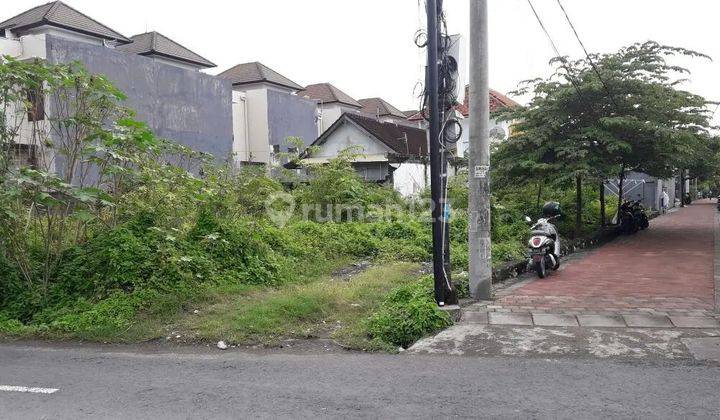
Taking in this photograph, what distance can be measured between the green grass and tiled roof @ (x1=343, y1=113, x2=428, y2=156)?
51.6 ft

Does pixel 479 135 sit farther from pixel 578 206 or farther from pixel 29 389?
pixel 578 206

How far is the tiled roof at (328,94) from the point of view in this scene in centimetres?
4249

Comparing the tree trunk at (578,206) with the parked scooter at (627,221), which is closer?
the tree trunk at (578,206)

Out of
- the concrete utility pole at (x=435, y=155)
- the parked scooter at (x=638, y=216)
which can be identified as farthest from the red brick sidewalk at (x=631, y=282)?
the parked scooter at (x=638, y=216)

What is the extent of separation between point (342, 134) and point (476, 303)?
17996mm

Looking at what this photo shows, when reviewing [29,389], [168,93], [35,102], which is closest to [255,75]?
[168,93]

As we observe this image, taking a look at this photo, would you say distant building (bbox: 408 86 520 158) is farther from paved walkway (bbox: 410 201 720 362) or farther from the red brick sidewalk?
the red brick sidewalk

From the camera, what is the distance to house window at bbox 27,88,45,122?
26.9 ft

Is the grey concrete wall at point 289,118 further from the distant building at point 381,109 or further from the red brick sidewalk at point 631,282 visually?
the red brick sidewalk at point 631,282

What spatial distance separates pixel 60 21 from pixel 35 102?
18475 millimetres

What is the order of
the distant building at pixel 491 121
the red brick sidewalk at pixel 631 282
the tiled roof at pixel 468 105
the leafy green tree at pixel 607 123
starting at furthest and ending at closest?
the leafy green tree at pixel 607 123
the distant building at pixel 491 121
the tiled roof at pixel 468 105
the red brick sidewalk at pixel 631 282

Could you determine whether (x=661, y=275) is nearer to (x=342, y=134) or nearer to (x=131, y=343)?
(x=131, y=343)

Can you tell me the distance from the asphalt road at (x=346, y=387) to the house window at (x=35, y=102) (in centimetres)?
385

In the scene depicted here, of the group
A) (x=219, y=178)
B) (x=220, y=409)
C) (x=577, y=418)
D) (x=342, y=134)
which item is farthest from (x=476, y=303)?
(x=342, y=134)
